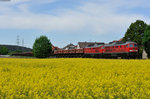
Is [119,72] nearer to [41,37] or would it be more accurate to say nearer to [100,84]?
[100,84]

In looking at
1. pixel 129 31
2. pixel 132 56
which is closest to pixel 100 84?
pixel 132 56

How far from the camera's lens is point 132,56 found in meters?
42.8

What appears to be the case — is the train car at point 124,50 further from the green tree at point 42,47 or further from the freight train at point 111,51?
the green tree at point 42,47

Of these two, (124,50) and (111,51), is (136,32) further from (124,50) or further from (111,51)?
(124,50)

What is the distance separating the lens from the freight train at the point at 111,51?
138ft

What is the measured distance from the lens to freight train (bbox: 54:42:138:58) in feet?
138

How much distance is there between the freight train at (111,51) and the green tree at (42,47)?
17631mm

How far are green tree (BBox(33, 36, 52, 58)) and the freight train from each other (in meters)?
17.6

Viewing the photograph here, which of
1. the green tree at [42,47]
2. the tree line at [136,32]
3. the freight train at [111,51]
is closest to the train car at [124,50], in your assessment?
the freight train at [111,51]

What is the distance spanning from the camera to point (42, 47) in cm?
8612

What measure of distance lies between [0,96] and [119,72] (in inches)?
329

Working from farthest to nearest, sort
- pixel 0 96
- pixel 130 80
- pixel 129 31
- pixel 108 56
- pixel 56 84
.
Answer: pixel 129 31, pixel 108 56, pixel 130 80, pixel 56 84, pixel 0 96

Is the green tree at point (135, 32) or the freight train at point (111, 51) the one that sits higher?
the green tree at point (135, 32)

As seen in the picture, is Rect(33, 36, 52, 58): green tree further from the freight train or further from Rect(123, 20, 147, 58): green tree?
Rect(123, 20, 147, 58): green tree
